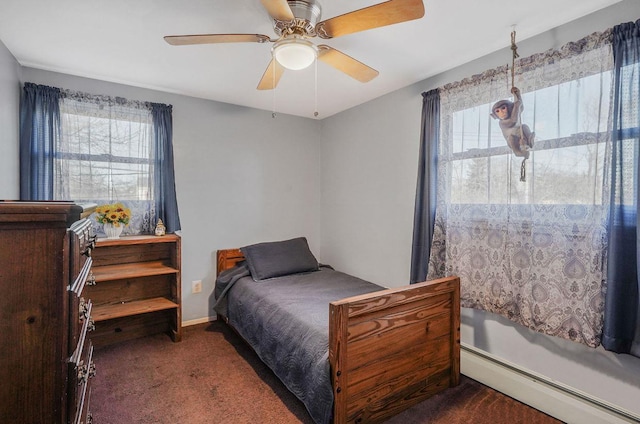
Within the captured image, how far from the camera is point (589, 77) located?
172 cm

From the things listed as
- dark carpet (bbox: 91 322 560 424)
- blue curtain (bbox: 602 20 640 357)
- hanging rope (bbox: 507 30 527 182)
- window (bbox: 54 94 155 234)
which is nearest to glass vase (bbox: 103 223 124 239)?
window (bbox: 54 94 155 234)

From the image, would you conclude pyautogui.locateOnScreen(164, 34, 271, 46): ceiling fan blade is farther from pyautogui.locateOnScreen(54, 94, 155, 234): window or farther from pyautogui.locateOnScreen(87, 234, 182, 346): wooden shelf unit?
pyautogui.locateOnScreen(87, 234, 182, 346): wooden shelf unit

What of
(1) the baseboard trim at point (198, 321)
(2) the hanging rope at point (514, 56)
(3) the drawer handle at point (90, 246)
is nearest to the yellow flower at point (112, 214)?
(1) the baseboard trim at point (198, 321)

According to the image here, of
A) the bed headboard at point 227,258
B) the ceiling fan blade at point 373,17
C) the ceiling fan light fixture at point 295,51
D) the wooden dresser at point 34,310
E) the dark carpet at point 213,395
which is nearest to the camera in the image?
the wooden dresser at point 34,310

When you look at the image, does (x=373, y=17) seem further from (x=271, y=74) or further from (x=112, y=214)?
(x=112, y=214)

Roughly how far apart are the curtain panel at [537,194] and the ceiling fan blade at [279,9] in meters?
1.43

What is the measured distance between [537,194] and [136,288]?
10.7ft

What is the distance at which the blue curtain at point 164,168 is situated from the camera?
9.59 feet

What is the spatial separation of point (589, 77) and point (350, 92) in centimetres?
178

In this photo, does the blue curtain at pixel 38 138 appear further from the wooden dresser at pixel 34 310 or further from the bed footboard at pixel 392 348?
the bed footboard at pixel 392 348

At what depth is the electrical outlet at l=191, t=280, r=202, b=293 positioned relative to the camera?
125 inches

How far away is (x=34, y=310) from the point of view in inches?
29.6

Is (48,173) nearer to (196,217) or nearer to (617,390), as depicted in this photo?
(196,217)

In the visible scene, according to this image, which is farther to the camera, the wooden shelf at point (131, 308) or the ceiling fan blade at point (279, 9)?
the wooden shelf at point (131, 308)
